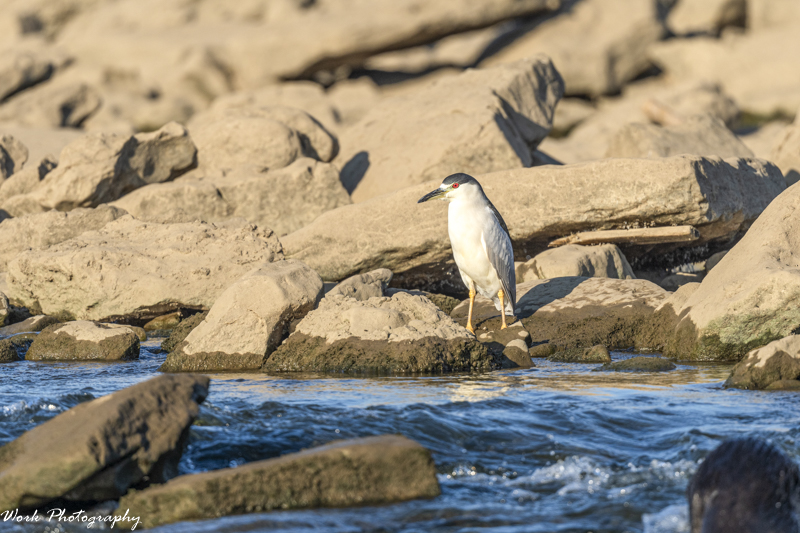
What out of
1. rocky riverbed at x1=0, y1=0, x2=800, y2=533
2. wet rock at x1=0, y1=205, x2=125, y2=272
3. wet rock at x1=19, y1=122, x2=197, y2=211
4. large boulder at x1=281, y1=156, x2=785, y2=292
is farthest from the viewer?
wet rock at x1=19, y1=122, x2=197, y2=211

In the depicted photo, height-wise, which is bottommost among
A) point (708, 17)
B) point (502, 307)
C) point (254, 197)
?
point (502, 307)

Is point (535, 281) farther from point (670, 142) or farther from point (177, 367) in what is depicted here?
point (670, 142)

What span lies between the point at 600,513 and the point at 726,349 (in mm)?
4219

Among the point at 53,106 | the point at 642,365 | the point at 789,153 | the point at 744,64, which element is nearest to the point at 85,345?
the point at 642,365

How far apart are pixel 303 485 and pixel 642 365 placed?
4.11 metres

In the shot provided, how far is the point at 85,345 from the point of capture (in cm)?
844

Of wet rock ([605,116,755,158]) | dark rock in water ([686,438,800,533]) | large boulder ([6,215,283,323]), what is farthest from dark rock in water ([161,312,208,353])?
wet rock ([605,116,755,158])

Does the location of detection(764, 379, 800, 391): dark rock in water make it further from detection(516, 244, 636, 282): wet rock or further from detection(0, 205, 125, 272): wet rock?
detection(0, 205, 125, 272): wet rock

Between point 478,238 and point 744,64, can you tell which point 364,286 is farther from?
point 744,64

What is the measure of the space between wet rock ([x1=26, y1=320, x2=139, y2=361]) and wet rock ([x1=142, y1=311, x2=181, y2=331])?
1.77m

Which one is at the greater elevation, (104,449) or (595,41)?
(595,41)

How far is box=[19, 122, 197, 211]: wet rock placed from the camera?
12.8 metres

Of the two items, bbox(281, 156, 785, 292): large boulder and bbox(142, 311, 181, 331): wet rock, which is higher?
bbox(281, 156, 785, 292): large boulder

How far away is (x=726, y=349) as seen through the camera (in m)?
7.57
